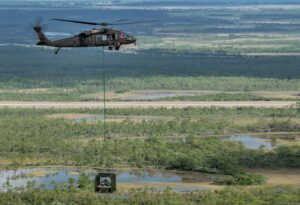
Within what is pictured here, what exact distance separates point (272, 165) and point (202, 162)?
589 cm

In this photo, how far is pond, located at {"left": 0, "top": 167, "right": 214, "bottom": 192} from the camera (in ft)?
226

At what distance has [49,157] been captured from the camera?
79125mm

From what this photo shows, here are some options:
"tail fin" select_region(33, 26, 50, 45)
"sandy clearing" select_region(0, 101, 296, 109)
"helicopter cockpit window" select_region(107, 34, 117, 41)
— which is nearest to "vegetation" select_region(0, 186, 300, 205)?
"tail fin" select_region(33, 26, 50, 45)

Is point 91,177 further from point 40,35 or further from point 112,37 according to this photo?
point 112,37

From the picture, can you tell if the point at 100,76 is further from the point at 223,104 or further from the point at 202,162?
the point at 202,162

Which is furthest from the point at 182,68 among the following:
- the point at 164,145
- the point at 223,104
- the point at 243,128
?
the point at 164,145

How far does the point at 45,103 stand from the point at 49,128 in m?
20.3

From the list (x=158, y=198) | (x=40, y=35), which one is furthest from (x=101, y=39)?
(x=158, y=198)

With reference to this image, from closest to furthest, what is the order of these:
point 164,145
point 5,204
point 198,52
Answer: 1. point 5,204
2. point 164,145
3. point 198,52

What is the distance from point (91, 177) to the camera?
2783 inches

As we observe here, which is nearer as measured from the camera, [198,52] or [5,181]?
[5,181]

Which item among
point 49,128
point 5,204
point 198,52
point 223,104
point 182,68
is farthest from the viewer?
point 198,52

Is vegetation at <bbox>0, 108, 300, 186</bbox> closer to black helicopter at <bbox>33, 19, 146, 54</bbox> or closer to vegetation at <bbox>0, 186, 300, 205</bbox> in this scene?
vegetation at <bbox>0, 186, 300, 205</bbox>

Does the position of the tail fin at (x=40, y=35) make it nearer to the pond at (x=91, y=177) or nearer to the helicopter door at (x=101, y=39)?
the helicopter door at (x=101, y=39)
